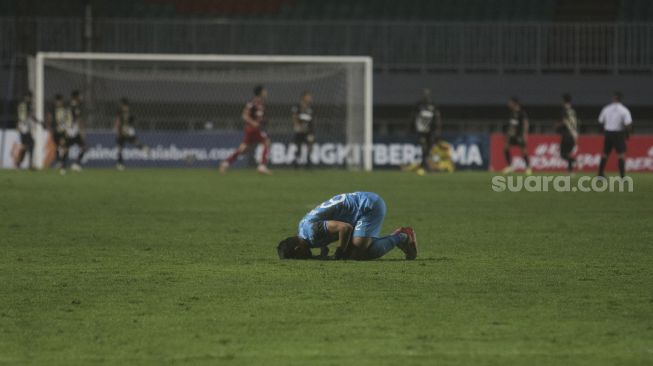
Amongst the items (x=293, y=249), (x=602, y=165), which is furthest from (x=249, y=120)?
(x=293, y=249)

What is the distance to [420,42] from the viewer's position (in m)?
39.3

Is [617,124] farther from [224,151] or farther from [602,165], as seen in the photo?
[224,151]

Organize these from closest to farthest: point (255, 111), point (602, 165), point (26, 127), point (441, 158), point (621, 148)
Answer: point (621, 148)
point (602, 165)
point (255, 111)
point (26, 127)
point (441, 158)

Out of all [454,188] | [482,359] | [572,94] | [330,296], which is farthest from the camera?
[572,94]

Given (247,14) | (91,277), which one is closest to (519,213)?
(91,277)

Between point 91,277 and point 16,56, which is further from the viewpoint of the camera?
point 16,56

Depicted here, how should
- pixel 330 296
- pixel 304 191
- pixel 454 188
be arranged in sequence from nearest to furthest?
pixel 330 296
pixel 304 191
pixel 454 188

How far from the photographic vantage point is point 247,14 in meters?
41.3

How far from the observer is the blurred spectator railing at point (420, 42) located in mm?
38594

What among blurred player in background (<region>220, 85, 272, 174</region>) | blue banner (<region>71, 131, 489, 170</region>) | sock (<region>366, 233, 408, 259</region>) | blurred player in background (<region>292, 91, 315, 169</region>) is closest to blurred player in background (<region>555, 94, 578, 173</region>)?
blue banner (<region>71, 131, 489, 170</region>)

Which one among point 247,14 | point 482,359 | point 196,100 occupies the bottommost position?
point 482,359

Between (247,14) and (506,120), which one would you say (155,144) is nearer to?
(247,14)

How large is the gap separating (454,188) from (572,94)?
14.6 m

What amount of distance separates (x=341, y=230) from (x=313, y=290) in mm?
1895
